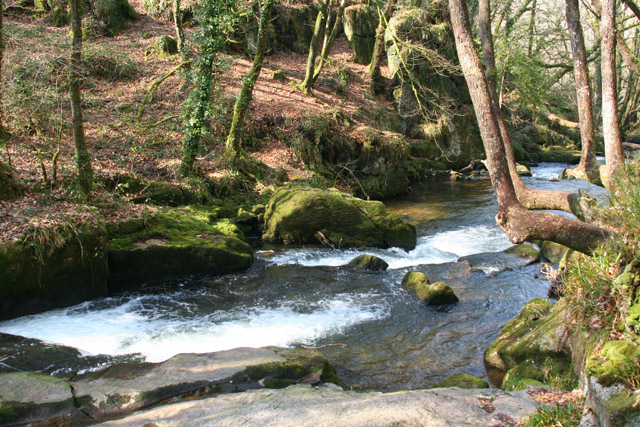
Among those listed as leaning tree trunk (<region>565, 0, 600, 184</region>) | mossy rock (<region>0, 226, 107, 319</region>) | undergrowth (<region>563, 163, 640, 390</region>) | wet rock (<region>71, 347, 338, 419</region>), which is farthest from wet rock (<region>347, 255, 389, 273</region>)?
undergrowth (<region>563, 163, 640, 390</region>)

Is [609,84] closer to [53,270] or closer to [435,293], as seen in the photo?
[435,293]

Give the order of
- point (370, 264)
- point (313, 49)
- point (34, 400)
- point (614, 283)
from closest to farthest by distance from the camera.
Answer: point (614, 283), point (34, 400), point (370, 264), point (313, 49)

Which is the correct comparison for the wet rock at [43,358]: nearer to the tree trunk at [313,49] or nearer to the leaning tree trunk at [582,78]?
the leaning tree trunk at [582,78]

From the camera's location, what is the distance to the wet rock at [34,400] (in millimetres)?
4277

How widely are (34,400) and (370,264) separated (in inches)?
272

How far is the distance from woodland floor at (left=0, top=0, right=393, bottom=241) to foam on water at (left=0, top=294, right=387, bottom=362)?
1666 millimetres

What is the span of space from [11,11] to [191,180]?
13766mm

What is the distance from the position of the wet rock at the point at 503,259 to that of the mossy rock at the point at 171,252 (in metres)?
5.18

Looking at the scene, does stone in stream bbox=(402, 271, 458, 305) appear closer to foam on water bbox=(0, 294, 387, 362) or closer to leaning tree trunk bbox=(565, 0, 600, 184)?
foam on water bbox=(0, 294, 387, 362)

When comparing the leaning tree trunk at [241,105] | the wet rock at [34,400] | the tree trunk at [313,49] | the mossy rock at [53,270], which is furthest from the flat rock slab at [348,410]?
the tree trunk at [313,49]

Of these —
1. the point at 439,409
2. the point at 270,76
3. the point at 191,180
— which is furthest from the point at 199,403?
the point at 270,76

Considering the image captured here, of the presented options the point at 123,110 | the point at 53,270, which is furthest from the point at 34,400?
the point at 123,110

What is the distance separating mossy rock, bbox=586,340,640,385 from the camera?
3.05 metres

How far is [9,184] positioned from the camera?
8.59 meters
